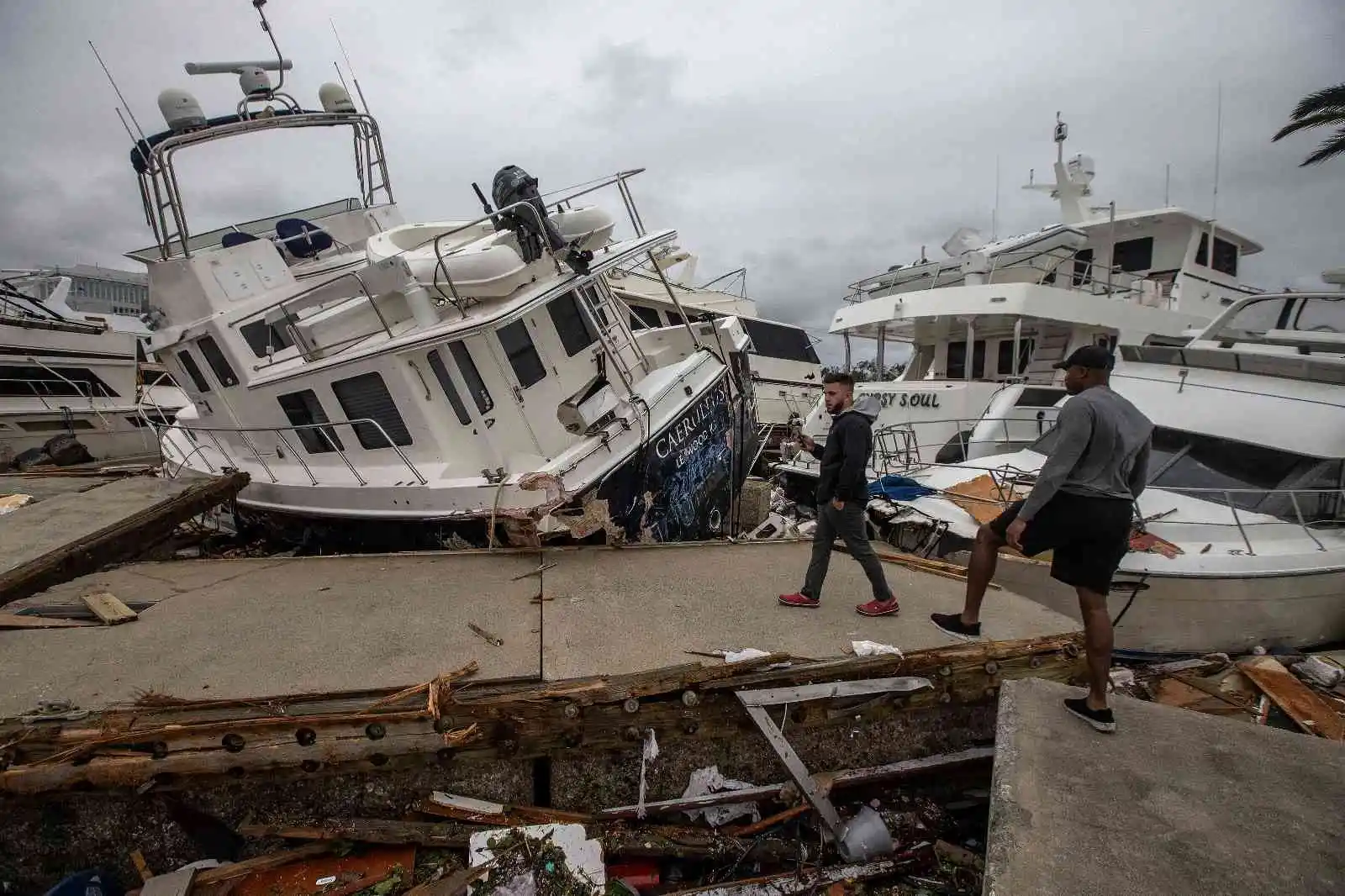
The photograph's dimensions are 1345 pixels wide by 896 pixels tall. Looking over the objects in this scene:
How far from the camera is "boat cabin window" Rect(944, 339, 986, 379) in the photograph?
1203cm

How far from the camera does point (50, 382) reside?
41.0ft

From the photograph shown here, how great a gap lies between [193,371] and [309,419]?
6.33 feet

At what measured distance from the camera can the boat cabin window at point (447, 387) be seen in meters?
5.29

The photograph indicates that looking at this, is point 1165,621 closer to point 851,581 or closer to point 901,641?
point 851,581

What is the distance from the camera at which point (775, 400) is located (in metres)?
18.2

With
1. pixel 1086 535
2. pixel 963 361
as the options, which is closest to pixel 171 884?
pixel 1086 535

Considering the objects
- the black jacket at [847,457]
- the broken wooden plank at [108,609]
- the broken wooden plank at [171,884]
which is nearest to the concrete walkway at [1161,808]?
the black jacket at [847,457]

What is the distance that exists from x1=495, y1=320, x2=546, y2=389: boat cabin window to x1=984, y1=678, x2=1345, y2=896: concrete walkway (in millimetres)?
4669

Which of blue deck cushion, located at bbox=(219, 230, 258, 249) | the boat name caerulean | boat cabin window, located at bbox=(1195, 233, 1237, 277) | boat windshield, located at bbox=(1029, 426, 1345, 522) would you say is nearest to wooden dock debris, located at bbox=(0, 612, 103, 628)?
the boat name caerulean

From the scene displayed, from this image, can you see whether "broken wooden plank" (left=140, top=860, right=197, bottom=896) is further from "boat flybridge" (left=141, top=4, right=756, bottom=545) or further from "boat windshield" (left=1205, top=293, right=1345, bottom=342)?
"boat windshield" (left=1205, top=293, right=1345, bottom=342)

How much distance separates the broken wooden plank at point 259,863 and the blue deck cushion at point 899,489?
17.5 ft

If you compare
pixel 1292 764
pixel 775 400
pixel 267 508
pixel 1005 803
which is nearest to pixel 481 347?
pixel 267 508

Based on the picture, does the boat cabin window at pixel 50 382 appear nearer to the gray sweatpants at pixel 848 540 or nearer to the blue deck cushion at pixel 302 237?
the blue deck cushion at pixel 302 237

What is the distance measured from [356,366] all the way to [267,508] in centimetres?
188
